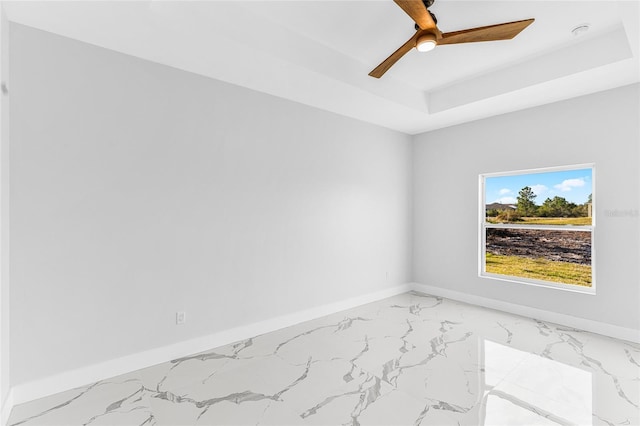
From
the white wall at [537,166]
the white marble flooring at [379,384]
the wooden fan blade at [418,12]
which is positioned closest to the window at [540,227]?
the white wall at [537,166]

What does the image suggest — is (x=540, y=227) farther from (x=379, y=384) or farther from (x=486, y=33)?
(x=379, y=384)

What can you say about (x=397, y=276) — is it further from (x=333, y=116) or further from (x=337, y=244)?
(x=333, y=116)

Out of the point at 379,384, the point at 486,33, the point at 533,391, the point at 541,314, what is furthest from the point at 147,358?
the point at 541,314

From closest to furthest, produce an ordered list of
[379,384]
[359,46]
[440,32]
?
[440,32] < [379,384] < [359,46]

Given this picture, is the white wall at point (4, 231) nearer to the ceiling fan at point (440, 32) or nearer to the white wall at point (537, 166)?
the ceiling fan at point (440, 32)

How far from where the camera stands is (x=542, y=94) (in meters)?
3.35

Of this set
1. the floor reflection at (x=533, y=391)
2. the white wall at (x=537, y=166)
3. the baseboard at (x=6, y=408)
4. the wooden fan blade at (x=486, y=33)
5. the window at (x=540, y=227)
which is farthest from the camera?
the window at (x=540, y=227)

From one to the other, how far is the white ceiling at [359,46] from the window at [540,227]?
95 centimetres

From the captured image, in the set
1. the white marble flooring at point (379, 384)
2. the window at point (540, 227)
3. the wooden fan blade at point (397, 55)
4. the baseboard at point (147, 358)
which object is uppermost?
the wooden fan blade at point (397, 55)

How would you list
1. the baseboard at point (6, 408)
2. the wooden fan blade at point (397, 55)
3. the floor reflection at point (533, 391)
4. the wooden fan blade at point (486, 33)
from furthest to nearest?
1. the wooden fan blade at point (397, 55)
2. the wooden fan blade at point (486, 33)
3. the floor reflection at point (533, 391)
4. the baseboard at point (6, 408)

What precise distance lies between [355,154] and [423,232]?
167 centimetres

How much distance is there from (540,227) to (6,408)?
5.01 metres

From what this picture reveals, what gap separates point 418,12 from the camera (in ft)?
6.47

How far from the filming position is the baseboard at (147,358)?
2.16 metres
